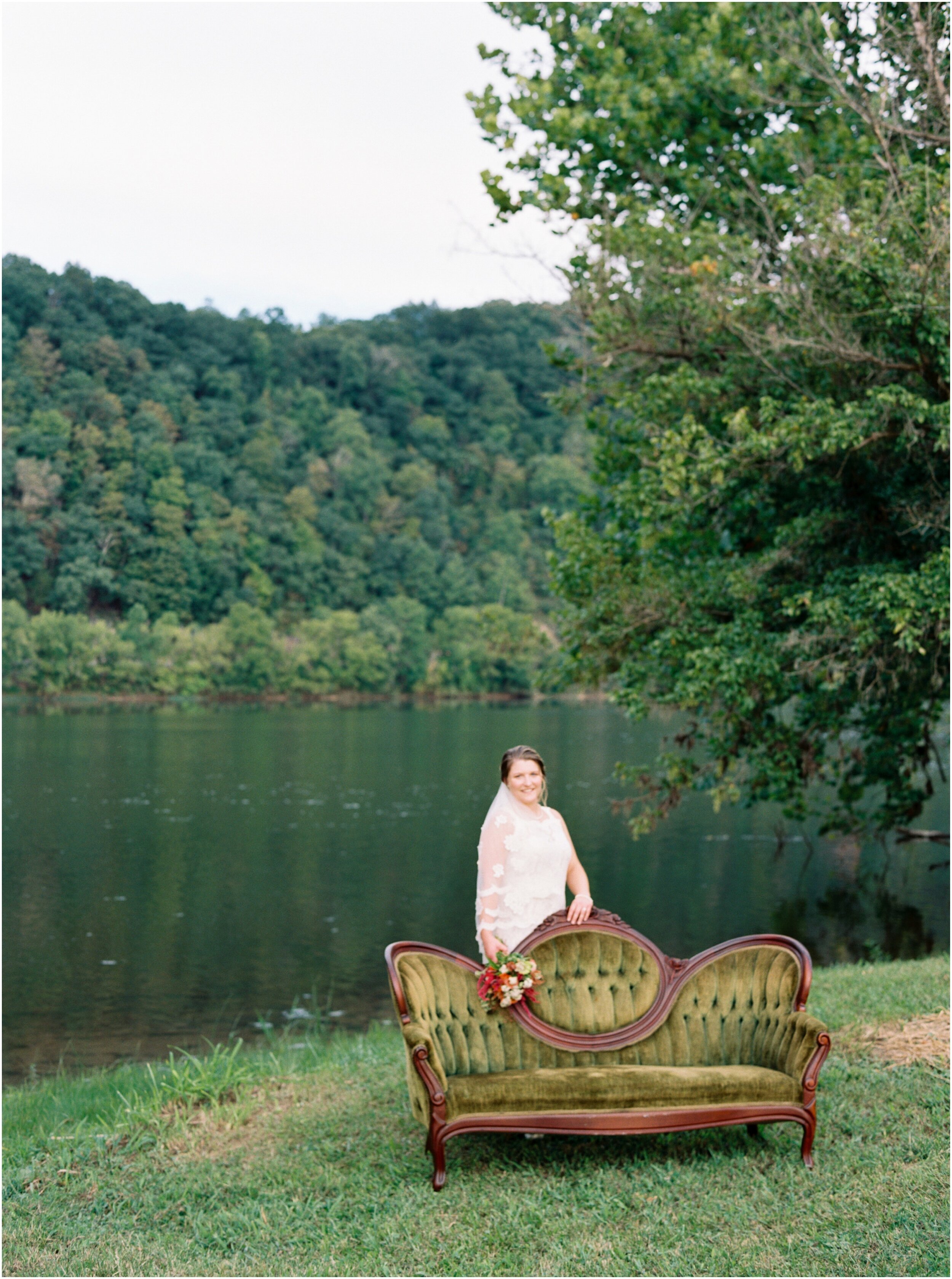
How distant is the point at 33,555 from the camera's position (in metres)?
78.6

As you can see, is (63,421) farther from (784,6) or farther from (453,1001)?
(453,1001)

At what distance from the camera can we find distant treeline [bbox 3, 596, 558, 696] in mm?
70188

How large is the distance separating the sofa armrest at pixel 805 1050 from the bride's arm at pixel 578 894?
3.49 ft

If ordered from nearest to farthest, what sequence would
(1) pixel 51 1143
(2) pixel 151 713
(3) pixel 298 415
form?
1. (1) pixel 51 1143
2. (2) pixel 151 713
3. (3) pixel 298 415

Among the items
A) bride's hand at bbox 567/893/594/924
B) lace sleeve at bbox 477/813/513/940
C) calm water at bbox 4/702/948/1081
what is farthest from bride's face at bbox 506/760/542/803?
calm water at bbox 4/702/948/1081

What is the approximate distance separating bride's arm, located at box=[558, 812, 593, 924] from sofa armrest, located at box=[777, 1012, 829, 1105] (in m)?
1.06

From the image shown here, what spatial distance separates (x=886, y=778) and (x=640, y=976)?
9164 millimetres

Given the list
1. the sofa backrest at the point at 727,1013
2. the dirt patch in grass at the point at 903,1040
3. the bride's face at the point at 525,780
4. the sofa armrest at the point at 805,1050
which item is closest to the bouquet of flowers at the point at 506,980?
the sofa backrest at the point at 727,1013

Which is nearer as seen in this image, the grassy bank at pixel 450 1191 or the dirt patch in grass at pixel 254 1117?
the grassy bank at pixel 450 1191

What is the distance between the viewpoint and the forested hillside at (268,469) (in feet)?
269

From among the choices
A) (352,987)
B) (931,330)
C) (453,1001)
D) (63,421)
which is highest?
(63,421)

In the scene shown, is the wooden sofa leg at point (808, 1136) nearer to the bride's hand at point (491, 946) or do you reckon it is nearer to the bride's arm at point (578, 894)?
the bride's arm at point (578, 894)

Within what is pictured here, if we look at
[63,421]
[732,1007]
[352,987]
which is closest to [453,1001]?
[732,1007]

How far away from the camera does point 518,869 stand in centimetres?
574
